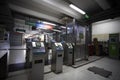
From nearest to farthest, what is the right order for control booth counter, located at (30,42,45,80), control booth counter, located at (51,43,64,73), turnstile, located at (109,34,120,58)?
control booth counter, located at (30,42,45,80) < control booth counter, located at (51,43,64,73) < turnstile, located at (109,34,120,58)

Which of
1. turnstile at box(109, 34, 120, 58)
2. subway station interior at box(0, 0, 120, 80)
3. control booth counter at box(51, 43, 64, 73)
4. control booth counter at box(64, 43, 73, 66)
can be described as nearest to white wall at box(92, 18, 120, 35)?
subway station interior at box(0, 0, 120, 80)

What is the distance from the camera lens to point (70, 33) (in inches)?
193

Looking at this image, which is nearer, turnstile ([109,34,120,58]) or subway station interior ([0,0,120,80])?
subway station interior ([0,0,120,80])

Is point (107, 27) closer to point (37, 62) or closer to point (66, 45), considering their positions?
point (66, 45)

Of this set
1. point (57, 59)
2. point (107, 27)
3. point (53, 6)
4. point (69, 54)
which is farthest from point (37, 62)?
point (107, 27)

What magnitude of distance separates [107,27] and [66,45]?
647 cm

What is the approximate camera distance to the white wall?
7309mm

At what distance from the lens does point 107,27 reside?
26.2 feet

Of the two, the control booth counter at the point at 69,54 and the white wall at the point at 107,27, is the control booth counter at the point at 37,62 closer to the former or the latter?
the control booth counter at the point at 69,54

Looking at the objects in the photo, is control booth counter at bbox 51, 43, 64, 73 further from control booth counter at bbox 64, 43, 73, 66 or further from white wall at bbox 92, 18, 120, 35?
white wall at bbox 92, 18, 120, 35

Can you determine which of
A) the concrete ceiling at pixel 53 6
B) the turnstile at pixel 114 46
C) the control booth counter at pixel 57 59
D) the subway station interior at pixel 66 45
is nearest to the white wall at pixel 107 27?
the subway station interior at pixel 66 45

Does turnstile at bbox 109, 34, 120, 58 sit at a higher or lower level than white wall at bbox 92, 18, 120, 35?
lower

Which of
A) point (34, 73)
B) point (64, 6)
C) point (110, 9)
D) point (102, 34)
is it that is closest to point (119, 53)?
point (102, 34)

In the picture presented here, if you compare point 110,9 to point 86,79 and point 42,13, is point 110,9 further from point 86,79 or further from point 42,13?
point 42,13
